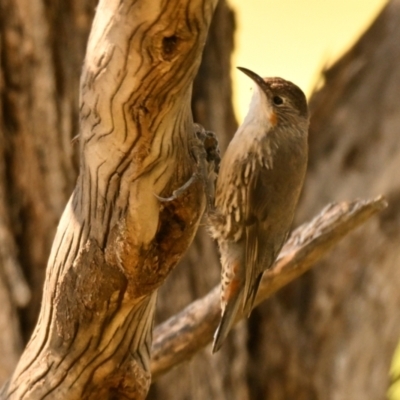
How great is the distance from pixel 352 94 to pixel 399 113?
0.91 feet

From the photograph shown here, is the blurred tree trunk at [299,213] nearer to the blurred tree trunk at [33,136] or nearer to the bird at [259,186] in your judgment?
the blurred tree trunk at [33,136]

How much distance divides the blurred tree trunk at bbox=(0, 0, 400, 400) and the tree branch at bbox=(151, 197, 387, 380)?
2.90ft

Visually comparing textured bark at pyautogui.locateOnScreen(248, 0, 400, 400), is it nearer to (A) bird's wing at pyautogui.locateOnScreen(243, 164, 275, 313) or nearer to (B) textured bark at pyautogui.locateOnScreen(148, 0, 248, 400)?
(B) textured bark at pyautogui.locateOnScreen(148, 0, 248, 400)

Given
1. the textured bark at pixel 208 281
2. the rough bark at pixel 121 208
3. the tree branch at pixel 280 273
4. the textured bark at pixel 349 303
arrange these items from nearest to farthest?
1. the rough bark at pixel 121 208
2. the tree branch at pixel 280 273
3. the textured bark at pixel 208 281
4. the textured bark at pixel 349 303

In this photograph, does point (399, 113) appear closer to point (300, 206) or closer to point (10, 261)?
point (300, 206)

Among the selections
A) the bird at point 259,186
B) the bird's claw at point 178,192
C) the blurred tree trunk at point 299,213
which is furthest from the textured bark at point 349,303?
the bird's claw at point 178,192

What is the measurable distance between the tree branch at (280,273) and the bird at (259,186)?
10cm

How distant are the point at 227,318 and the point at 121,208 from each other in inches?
28.0

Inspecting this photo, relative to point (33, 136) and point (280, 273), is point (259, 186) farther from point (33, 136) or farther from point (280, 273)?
point (33, 136)

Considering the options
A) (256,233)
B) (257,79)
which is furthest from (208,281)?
(257,79)

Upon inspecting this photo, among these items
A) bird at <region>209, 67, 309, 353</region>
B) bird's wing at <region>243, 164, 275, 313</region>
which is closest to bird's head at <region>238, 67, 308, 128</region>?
bird at <region>209, 67, 309, 353</region>

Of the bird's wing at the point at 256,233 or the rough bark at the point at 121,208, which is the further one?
the bird's wing at the point at 256,233

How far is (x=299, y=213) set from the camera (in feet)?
13.2

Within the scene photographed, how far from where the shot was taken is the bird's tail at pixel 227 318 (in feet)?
7.94
